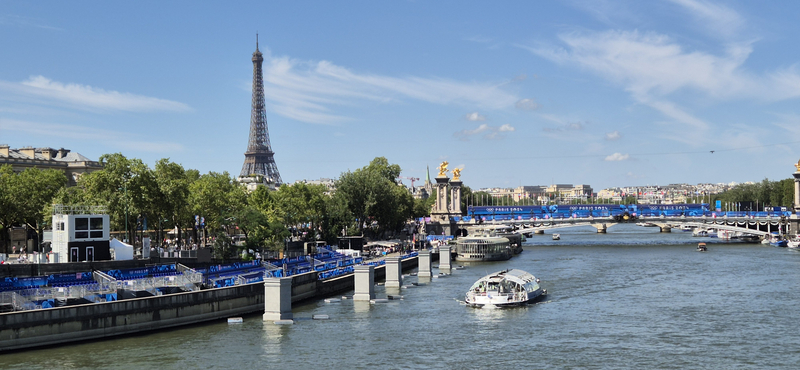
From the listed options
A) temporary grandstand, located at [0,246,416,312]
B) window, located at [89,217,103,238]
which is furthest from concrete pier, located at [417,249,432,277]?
window, located at [89,217,103,238]

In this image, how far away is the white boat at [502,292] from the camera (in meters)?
44.4

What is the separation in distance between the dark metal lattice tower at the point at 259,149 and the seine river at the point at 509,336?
410ft

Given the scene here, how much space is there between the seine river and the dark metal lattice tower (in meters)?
125

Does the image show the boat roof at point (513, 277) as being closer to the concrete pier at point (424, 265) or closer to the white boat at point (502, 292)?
the white boat at point (502, 292)

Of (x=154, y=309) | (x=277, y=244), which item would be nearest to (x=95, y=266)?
(x=154, y=309)

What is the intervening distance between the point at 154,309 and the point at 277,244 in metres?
30.0

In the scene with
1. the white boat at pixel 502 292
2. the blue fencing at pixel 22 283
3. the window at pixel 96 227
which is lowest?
the white boat at pixel 502 292

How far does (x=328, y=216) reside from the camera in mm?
84750

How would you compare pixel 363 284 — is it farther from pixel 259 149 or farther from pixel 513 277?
pixel 259 149

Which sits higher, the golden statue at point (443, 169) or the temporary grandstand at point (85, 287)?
the golden statue at point (443, 169)

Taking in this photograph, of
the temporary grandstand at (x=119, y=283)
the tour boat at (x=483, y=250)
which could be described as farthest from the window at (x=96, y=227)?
the tour boat at (x=483, y=250)

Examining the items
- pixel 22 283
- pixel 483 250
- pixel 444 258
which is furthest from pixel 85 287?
pixel 483 250

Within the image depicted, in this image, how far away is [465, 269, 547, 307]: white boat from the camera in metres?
44.4

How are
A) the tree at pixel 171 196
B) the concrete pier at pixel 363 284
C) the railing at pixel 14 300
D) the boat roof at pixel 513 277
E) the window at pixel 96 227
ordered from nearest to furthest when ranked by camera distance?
1. the railing at pixel 14 300
2. the window at pixel 96 227
3. the concrete pier at pixel 363 284
4. the boat roof at pixel 513 277
5. the tree at pixel 171 196
